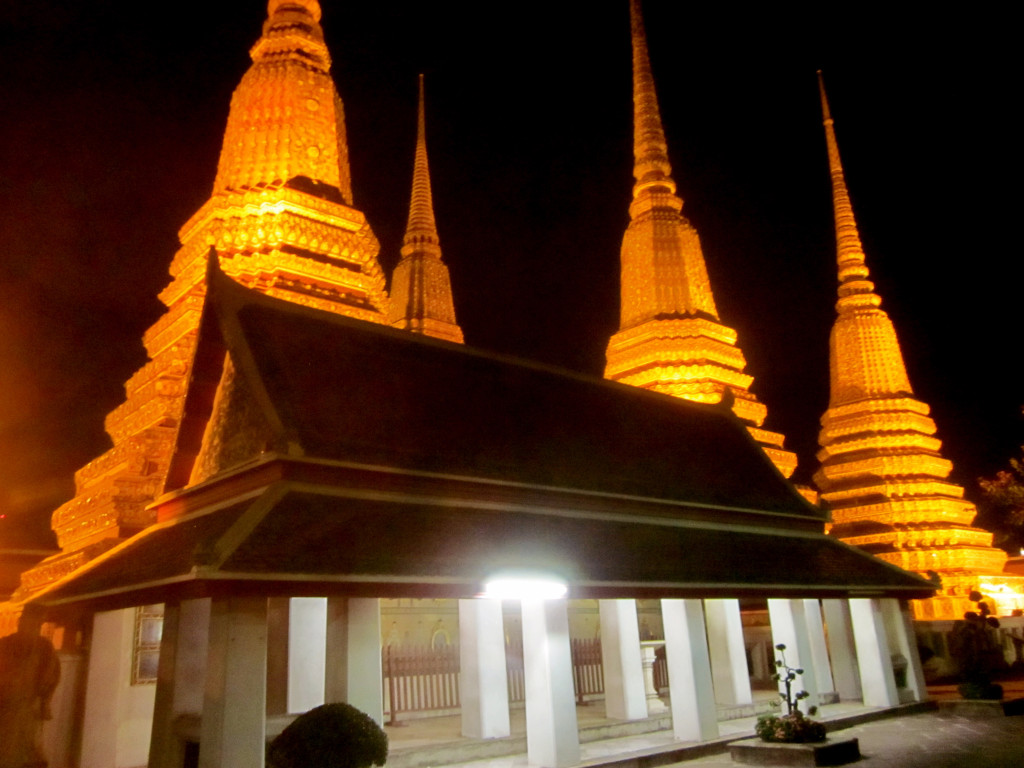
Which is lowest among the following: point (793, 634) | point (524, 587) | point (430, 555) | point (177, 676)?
point (177, 676)

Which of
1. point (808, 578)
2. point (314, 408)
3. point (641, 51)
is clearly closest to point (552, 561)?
point (314, 408)

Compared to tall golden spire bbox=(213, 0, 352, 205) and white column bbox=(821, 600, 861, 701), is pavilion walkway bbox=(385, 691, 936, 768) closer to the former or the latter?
white column bbox=(821, 600, 861, 701)

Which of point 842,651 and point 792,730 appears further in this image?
point 842,651

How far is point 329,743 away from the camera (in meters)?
6.16

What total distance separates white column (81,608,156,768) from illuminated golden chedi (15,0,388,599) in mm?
1235

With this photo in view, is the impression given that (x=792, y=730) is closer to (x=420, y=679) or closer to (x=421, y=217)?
(x=420, y=679)

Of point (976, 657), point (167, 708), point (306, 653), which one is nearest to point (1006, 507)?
point (976, 657)

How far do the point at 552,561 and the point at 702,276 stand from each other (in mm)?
14247

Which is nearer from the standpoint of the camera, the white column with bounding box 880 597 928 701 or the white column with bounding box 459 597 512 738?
the white column with bounding box 459 597 512 738

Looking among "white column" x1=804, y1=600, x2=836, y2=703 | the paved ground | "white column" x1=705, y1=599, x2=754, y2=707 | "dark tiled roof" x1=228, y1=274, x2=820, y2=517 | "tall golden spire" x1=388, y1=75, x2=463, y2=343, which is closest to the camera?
"dark tiled roof" x1=228, y1=274, x2=820, y2=517

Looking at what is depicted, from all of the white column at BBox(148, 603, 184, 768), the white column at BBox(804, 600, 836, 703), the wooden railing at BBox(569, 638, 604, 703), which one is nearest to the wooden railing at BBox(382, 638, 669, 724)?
the wooden railing at BBox(569, 638, 604, 703)

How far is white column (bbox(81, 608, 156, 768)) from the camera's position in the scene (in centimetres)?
848

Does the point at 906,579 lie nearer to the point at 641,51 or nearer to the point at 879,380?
the point at 879,380

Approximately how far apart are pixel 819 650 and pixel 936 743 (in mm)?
3697
